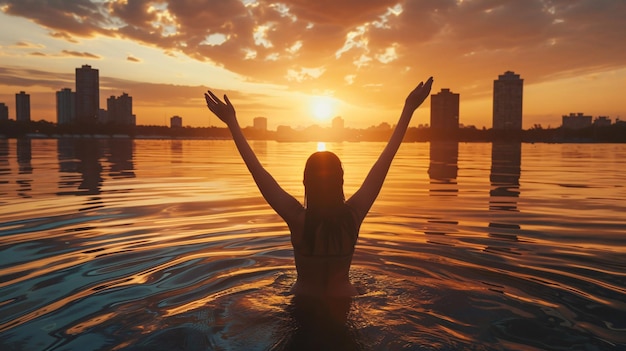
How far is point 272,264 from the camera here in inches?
253

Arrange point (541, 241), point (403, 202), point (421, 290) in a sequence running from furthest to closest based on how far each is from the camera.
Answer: point (403, 202) < point (541, 241) < point (421, 290)

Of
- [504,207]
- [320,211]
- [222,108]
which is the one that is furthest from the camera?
[504,207]

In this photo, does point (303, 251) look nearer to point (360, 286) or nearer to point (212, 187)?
point (360, 286)

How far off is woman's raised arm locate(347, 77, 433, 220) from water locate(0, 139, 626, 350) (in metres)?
1.19

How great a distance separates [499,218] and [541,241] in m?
2.17

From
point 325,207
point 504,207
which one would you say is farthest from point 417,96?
point 504,207

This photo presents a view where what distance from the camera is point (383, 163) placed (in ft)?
14.2

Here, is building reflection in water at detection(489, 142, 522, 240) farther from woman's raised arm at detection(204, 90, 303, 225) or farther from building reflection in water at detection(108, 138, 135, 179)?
building reflection in water at detection(108, 138, 135, 179)

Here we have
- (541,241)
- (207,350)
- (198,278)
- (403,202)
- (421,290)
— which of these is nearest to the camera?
(207,350)

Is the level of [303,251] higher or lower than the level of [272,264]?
higher

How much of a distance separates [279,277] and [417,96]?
3.05 meters

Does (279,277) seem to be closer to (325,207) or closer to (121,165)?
(325,207)

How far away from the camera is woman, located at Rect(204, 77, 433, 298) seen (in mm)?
3766

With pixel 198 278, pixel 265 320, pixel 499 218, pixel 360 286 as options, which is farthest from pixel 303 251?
pixel 499 218
